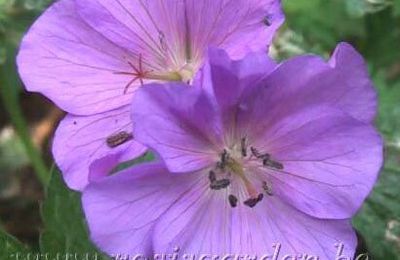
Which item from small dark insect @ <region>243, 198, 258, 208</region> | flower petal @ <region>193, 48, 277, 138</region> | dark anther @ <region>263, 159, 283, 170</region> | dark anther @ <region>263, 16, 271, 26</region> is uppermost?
dark anther @ <region>263, 16, 271, 26</region>

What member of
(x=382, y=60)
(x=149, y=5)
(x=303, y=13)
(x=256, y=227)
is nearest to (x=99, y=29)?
(x=149, y=5)

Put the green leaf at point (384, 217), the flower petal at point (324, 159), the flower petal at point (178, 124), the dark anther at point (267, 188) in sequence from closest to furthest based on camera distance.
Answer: the flower petal at point (178, 124) → the flower petal at point (324, 159) → the dark anther at point (267, 188) → the green leaf at point (384, 217)

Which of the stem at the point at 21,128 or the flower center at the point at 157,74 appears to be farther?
the stem at the point at 21,128

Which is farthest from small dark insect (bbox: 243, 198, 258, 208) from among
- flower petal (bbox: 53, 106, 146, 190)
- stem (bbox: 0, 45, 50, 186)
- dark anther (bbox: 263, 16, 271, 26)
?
stem (bbox: 0, 45, 50, 186)

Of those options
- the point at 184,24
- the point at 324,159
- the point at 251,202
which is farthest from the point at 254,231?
the point at 184,24

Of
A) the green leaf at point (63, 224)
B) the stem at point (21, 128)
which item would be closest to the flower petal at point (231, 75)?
the green leaf at point (63, 224)

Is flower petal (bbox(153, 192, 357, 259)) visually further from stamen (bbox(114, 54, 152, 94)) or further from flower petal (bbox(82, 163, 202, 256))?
stamen (bbox(114, 54, 152, 94))

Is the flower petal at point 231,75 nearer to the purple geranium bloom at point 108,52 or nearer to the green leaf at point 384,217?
the purple geranium bloom at point 108,52
